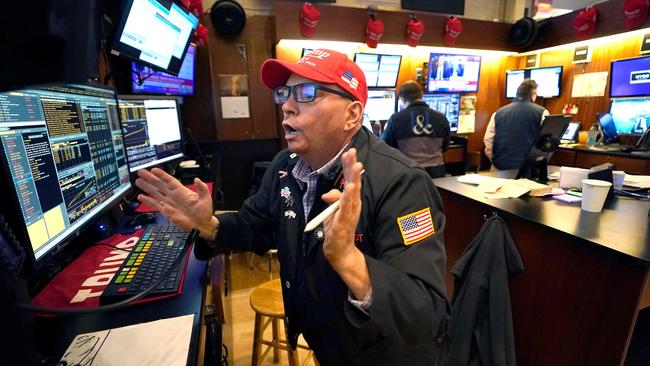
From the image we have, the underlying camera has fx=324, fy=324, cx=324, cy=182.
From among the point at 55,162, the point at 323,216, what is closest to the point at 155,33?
the point at 55,162

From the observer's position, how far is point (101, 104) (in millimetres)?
1258

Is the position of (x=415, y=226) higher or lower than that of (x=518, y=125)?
lower

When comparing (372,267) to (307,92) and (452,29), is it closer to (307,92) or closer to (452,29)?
(307,92)

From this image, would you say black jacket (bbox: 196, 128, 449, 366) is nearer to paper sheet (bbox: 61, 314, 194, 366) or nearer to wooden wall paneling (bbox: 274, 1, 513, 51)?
paper sheet (bbox: 61, 314, 194, 366)

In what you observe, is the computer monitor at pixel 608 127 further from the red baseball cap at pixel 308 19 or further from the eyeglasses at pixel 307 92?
the eyeglasses at pixel 307 92

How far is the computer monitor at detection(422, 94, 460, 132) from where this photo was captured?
15.9 feet

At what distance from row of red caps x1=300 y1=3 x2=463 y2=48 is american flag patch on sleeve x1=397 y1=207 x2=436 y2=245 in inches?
130

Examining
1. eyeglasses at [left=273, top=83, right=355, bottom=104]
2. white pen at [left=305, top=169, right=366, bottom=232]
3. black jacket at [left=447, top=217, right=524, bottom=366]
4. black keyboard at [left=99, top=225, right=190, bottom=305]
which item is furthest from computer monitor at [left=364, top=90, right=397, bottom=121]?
white pen at [left=305, top=169, right=366, bottom=232]

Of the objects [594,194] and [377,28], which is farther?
[377,28]

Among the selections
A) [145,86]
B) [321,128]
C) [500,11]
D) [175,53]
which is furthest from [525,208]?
A: [500,11]

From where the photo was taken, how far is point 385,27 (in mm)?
4117

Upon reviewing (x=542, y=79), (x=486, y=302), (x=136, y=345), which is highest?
(x=542, y=79)

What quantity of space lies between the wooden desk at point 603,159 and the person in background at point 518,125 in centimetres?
72

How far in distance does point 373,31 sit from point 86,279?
12.7 feet
